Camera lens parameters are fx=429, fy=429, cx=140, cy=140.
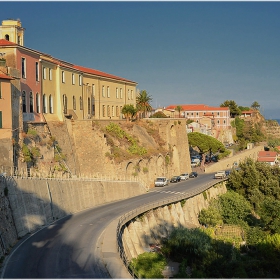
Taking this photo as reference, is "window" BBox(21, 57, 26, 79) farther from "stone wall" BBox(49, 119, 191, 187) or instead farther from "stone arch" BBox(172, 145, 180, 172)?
"stone arch" BBox(172, 145, 180, 172)

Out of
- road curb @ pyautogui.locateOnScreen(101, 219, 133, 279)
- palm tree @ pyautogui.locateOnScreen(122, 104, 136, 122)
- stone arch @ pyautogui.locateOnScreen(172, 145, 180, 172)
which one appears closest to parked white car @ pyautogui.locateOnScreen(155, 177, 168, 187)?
stone arch @ pyautogui.locateOnScreen(172, 145, 180, 172)

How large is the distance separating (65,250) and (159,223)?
16.0 metres

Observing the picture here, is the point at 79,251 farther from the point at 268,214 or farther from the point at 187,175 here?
the point at 187,175

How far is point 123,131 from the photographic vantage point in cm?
5419

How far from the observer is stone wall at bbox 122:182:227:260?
30984 millimetres

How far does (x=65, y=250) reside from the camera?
23.3 meters

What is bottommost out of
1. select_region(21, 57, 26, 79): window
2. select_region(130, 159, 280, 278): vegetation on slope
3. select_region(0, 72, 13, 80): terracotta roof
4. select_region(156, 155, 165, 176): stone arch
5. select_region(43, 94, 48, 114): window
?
select_region(130, 159, 280, 278): vegetation on slope

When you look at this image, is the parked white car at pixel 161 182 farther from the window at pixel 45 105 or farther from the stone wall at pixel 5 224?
the stone wall at pixel 5 224

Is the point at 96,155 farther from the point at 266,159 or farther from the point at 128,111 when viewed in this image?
the point at 266,159

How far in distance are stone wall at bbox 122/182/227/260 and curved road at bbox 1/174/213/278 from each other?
70.4 inches

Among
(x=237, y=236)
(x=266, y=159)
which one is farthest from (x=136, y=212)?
(x=266, y=159)

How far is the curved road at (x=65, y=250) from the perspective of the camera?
19906mm

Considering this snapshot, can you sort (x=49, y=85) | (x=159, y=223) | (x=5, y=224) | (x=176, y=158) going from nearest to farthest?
1. (x=5, y=224)
2. (x=159, y=223)
3. (x=49, y=85)
4. (x=176, y=158)

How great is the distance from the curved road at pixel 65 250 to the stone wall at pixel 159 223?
179 centimetres
